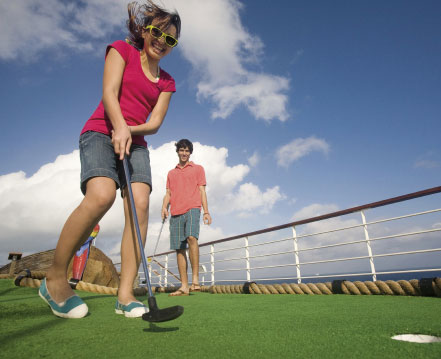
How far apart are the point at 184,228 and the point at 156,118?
2.07 m

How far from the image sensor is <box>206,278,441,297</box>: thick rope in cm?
207

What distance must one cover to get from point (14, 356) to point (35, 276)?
2.97 metres

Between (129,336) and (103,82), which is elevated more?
(103,82)

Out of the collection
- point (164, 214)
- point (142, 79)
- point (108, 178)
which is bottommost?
point (108, 178)

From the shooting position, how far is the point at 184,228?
355 cm

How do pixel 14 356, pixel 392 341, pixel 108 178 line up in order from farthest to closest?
pixel 108 178 < pixel 392 341 < pixel 14 356

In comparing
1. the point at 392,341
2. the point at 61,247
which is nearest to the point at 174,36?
the point at 61,247

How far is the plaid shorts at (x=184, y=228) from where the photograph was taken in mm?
3434

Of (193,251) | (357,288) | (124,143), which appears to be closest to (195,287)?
(193,251)

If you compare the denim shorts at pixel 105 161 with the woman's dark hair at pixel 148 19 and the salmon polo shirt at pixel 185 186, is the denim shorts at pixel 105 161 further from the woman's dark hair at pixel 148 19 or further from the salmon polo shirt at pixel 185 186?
the salmon polo shirt at pixel 185 186

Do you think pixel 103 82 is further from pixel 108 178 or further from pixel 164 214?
pixel 164 214

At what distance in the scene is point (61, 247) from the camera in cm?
133

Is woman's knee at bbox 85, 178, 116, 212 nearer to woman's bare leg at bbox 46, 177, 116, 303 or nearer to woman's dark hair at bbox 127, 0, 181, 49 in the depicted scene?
woman's bare leg at bbox 46, 177, 116, 303

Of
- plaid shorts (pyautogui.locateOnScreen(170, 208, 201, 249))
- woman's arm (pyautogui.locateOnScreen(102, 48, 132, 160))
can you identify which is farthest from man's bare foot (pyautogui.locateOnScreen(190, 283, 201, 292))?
woman's arm (pyautogui.locateOnScreen(102, 48, 132, 160))
